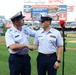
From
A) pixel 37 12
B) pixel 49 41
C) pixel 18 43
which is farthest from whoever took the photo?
pixel 37 12

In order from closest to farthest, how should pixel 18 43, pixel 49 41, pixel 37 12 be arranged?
pixel 18 43, pixel 49 41, pixel 37 12

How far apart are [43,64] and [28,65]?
29cm

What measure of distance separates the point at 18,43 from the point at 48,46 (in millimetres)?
550

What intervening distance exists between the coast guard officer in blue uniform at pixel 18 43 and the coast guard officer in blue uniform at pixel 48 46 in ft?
0.90

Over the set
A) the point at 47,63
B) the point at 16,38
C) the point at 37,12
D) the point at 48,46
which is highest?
the point at 16,38

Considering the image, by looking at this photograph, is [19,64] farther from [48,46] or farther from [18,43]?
[48,46]

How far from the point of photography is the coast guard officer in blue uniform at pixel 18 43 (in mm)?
5152

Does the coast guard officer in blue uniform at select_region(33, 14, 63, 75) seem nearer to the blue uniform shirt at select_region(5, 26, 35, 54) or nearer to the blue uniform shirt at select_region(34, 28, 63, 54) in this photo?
the blue uniform shirt at select_region(34, 28, 63, 54)

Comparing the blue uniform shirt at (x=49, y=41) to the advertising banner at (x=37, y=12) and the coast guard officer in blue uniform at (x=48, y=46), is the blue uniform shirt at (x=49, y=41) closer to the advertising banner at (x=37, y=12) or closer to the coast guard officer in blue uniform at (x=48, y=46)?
the coast guard officer in blue uniform at (x=48, y=46)

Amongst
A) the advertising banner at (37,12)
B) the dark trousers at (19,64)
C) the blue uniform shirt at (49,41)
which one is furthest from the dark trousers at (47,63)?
the advertising banner at (37,12)

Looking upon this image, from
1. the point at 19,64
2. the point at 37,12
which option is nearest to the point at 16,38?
the point at 19,64

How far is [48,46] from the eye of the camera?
5328 mm

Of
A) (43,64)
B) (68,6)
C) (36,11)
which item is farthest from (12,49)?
(68,6)

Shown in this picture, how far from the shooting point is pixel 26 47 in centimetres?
503
